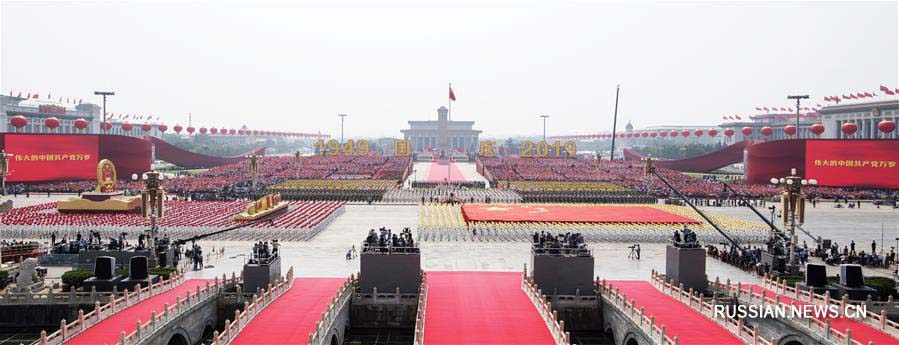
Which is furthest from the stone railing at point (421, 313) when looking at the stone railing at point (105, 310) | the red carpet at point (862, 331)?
the red carpet at point (862, 331)

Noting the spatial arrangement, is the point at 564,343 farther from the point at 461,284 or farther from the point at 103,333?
the point at 103,333

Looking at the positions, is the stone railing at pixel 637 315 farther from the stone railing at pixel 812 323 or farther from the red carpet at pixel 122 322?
the red carpet at pixel 122 322

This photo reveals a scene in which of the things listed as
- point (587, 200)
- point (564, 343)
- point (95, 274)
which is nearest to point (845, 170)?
point (587, 200)

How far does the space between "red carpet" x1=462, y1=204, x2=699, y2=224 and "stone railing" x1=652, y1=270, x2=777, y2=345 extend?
17.2 m

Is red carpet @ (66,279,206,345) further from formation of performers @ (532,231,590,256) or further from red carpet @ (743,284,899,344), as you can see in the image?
red carpet @ (743,284,899,344)

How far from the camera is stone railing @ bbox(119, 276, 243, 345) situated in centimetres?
1658

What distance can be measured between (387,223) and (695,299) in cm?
2751

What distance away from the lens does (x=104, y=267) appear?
22609mm

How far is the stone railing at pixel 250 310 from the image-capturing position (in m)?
17.0

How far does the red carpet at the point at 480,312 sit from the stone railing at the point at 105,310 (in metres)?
9.09

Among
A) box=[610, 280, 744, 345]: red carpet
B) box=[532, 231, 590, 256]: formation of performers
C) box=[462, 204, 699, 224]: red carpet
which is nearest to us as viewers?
box=[610, 280, 744, 345]: red carpet

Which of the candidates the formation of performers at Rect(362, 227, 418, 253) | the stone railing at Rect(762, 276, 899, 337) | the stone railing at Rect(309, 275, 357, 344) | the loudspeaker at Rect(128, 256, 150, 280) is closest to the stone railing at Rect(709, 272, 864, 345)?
the stone railing at Rect(762, 276, 899, 337)

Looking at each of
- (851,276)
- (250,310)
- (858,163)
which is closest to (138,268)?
(250,310)

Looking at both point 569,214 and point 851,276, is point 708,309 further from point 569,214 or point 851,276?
point 569,214
